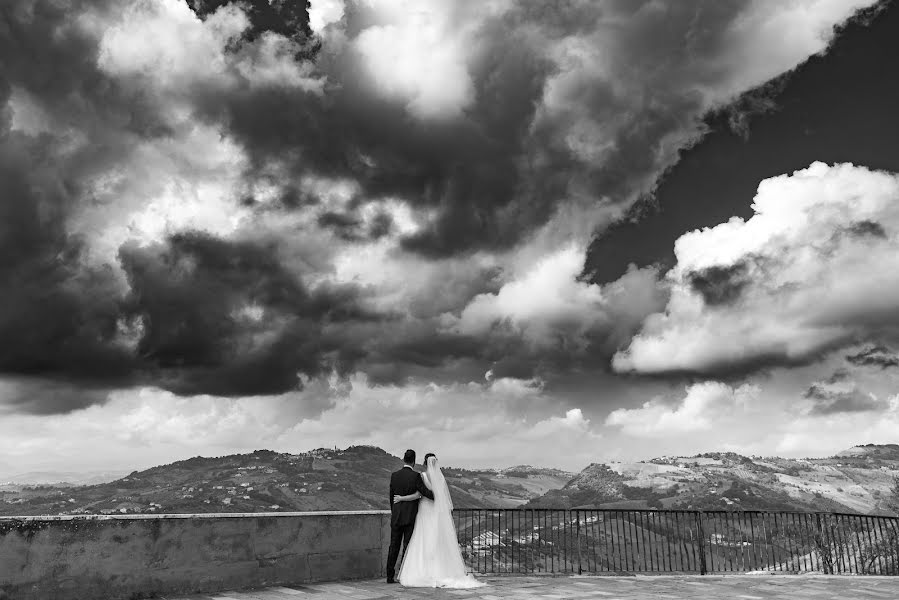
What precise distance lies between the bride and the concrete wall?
3.51ft

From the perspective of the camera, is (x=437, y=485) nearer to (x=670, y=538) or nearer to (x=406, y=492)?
(x=406, y=492)

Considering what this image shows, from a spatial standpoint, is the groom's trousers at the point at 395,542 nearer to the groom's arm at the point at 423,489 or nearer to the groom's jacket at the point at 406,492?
the groom's jacket at the point at 406,492

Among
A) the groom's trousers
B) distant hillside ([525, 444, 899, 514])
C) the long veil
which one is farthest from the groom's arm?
distant hillside ([525, 444, 899, 514])

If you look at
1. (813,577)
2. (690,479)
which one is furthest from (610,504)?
(813,577)

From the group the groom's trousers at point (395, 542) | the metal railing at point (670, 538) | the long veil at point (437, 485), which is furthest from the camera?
the metal railing at point (670, 538)

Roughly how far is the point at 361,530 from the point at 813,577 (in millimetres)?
9793

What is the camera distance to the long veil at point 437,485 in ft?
35.7

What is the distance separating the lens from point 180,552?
8961 millimetres

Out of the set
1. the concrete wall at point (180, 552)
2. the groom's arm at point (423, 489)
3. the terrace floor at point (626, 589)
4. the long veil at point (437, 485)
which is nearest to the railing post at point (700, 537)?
the terrace floor at point (626, 589)

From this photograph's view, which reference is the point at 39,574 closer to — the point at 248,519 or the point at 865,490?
the point at 248,519

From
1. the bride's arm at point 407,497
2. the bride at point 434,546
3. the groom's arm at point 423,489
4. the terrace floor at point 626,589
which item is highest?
the groom's arm at point 423,489

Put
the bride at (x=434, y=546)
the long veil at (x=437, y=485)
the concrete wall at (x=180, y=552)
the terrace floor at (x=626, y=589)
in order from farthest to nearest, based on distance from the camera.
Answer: the long veil at (x=437, y=485) → the bride at (x=434, y=546) → the terrace floor at (x=626, y=589) → the concrete wall at (x=180, y=552)

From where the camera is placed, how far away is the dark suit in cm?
1074

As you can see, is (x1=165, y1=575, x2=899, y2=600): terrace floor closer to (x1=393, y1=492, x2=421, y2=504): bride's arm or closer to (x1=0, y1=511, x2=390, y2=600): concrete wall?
(x1=0, y1=511, x2=390, y2=600): concrete wall
